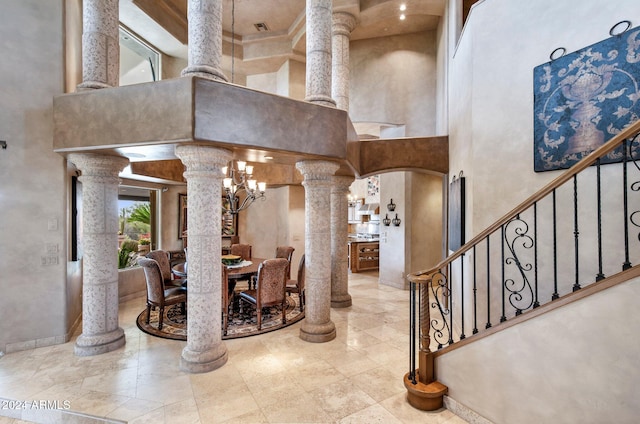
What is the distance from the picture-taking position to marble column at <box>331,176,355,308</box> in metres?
5.88

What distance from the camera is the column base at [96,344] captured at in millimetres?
3789

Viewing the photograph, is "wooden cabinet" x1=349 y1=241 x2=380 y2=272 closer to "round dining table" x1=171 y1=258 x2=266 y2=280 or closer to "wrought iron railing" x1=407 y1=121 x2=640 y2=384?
"round dining table" x1=171 y1=258 x2=266 y2=280

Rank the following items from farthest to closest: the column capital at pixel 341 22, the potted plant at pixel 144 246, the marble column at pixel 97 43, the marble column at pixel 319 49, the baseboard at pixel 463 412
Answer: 1. the potted plant at pixel 144 246
2. the column capital at pixel 341 22
3. the marble column at pixel 319 49
4. the marble column at pixel 97 43
5. the baseboard at pixel 463 412

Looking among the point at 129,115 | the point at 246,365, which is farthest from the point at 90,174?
the point at 246,365

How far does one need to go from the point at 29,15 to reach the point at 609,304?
21.4 ft

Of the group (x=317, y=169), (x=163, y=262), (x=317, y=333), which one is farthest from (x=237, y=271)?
(x=317, y=169)

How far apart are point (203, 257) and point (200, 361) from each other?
1.14m

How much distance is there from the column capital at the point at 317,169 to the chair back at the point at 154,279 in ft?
8.18

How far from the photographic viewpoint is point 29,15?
394 cm

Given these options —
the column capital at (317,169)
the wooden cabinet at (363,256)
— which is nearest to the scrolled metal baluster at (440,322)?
the column capital at (317,169)

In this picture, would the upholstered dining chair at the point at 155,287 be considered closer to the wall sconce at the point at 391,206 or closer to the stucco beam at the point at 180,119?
the stucco beam at the point at 180,119

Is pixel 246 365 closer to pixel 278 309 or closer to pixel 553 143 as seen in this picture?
pixel 278 309

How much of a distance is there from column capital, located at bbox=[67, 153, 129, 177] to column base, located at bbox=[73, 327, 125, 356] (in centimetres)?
200

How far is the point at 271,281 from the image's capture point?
4.61m
